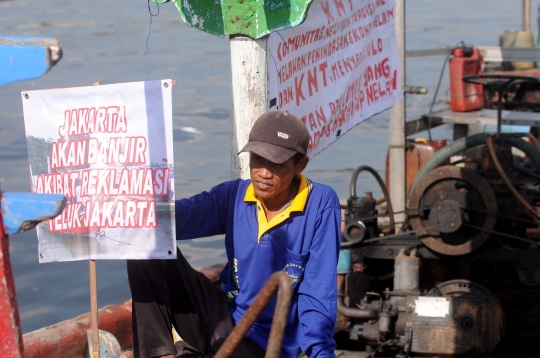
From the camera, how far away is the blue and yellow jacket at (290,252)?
10.6 ft

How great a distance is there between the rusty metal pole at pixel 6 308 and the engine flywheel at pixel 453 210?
12.9 feet

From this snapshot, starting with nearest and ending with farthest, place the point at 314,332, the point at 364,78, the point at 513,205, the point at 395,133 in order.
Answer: the point at 314,332 → the point at 364,78 → the point at 513,205 → the point at 395,133

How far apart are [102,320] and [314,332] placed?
8.39 ft

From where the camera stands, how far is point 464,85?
26.8 ft

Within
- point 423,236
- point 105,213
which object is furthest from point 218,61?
point 105,213

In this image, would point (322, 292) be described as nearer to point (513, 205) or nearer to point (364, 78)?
point (364, 78)

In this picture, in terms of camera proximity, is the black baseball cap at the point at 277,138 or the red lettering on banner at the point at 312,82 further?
the red lettering on banner at the point at 312,82

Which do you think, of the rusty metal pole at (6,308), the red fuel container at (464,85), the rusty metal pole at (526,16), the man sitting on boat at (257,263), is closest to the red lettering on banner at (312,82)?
the man sitting on boat at (257,263)

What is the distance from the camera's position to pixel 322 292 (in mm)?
3240

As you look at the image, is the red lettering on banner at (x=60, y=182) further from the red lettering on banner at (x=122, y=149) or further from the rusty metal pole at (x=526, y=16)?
the rusty metal pole at (x=526, y=16)

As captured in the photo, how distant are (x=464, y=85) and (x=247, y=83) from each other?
4.89 m

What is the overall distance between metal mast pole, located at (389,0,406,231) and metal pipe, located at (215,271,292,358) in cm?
517

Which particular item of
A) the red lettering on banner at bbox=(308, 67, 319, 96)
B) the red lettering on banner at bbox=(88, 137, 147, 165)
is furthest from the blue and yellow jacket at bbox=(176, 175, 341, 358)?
the red lettering on banner at bbox=(308, 67, 319, 96)

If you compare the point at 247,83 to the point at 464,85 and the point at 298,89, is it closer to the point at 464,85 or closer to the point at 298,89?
the point at 298,89
